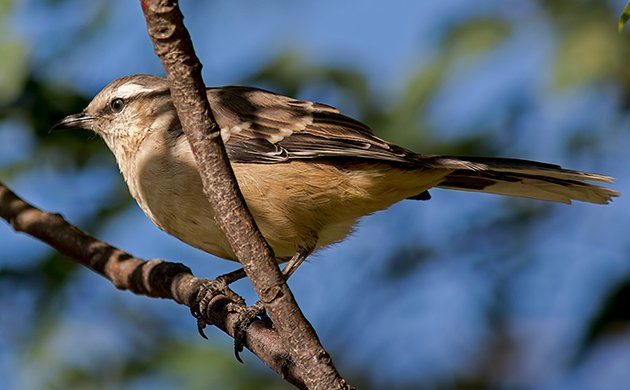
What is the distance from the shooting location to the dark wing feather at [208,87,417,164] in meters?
4.69

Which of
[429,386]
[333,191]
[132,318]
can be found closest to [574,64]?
[333,191]

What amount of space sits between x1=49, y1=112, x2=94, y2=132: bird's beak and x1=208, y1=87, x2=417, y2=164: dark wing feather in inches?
28.6

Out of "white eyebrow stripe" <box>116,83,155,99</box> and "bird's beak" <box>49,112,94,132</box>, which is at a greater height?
"white eyebrow stripe" <box>116,83,155,99</box>

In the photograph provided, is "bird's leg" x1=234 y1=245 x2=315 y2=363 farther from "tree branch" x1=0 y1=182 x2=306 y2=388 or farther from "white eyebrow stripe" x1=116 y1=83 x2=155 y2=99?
"white eyebrow stripe" x1=116 y1=83 x2=155 y2=99

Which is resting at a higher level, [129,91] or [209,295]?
[129,91]

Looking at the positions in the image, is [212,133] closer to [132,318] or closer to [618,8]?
[132,318]

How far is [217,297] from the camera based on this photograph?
14.4ft

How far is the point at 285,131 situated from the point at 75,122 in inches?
48.1

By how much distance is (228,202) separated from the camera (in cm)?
313

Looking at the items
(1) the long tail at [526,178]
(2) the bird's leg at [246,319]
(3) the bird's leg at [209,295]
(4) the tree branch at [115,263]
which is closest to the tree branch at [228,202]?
(2) the bird's leg at [246,319]

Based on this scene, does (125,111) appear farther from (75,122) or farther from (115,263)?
(115,263)

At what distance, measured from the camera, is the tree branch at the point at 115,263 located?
176 inches

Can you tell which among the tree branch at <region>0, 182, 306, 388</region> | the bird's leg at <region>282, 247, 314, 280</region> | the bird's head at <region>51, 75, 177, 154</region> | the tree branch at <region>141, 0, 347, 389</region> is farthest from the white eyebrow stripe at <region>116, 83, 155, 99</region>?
the tree branch at <region>141, 0, 347, 389</region>

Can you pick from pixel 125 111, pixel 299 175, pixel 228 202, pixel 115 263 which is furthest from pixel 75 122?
pixel 228 202
